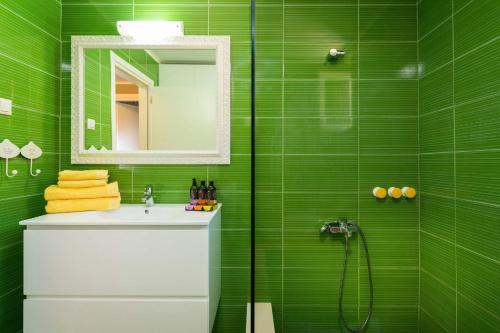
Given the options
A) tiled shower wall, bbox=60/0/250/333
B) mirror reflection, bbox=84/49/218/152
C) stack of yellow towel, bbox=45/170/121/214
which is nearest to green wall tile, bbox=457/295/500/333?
tiled shower wall, bbox=60/0/250/333

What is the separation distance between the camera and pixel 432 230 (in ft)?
4.27

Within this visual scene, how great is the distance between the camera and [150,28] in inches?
56.9

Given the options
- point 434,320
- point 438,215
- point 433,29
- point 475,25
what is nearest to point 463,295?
point 434,320

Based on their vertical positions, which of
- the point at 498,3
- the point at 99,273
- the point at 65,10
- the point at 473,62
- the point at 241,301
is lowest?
the point at 241,301

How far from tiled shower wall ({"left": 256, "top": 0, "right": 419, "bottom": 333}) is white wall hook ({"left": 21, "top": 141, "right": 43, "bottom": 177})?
1115 millimetres

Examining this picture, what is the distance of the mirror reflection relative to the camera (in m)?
1.49

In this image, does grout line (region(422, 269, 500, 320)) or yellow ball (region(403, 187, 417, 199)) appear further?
yellow ball (region(403, 187, 417, 199))

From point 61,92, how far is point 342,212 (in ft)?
5.50

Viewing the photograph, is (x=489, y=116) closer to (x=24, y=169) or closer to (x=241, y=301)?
(x=241, y=301)

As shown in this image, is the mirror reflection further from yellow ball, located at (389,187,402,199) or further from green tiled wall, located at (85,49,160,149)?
yellow ball, located at (389,187,402,199)

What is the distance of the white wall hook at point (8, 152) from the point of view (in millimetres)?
1168

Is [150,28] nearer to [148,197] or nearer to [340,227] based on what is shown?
[148,197]

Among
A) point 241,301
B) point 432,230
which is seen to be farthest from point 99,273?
point 432,230

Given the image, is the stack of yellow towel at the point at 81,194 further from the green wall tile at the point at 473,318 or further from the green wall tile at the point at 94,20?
the green wall tile at the point at 473,318
